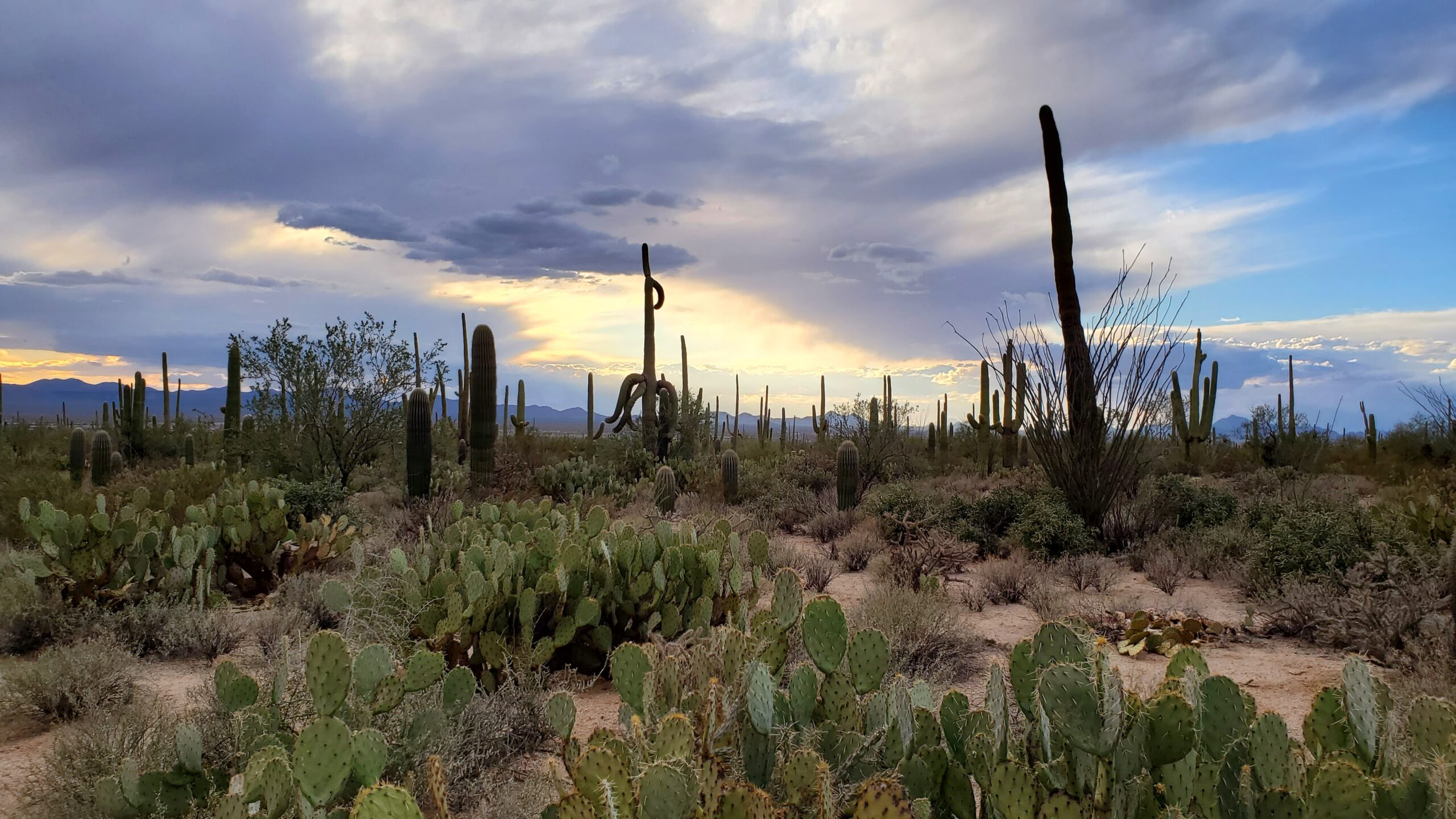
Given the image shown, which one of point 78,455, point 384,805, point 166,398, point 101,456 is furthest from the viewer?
point 166,398

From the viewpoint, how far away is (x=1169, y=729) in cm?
214

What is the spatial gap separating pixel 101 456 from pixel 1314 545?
55.7 ft

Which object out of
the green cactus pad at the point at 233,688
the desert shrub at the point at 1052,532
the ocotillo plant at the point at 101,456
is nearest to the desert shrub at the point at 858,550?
the desert shrub at the point at 1052,532

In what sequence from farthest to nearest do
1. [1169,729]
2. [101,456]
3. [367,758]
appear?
[101,456]
[367,758]
[1169,729]

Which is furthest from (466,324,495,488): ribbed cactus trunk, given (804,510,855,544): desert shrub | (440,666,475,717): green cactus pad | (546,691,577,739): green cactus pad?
(546,691,577,739): green cactus pad

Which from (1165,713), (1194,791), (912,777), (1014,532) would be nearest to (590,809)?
(912,777)

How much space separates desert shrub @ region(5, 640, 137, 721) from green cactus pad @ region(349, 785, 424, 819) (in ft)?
11.2

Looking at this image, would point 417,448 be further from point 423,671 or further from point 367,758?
point 367,758

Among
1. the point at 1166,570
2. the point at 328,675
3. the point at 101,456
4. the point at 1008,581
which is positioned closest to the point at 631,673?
the point at 328,675

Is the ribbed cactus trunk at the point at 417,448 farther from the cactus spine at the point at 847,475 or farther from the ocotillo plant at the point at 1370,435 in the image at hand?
the ocotillo plant at the point at 1370,435

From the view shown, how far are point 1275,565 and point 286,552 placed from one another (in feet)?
28.7

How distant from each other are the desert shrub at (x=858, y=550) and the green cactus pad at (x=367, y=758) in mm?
6718

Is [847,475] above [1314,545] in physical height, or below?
above

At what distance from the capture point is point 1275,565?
737 cm
